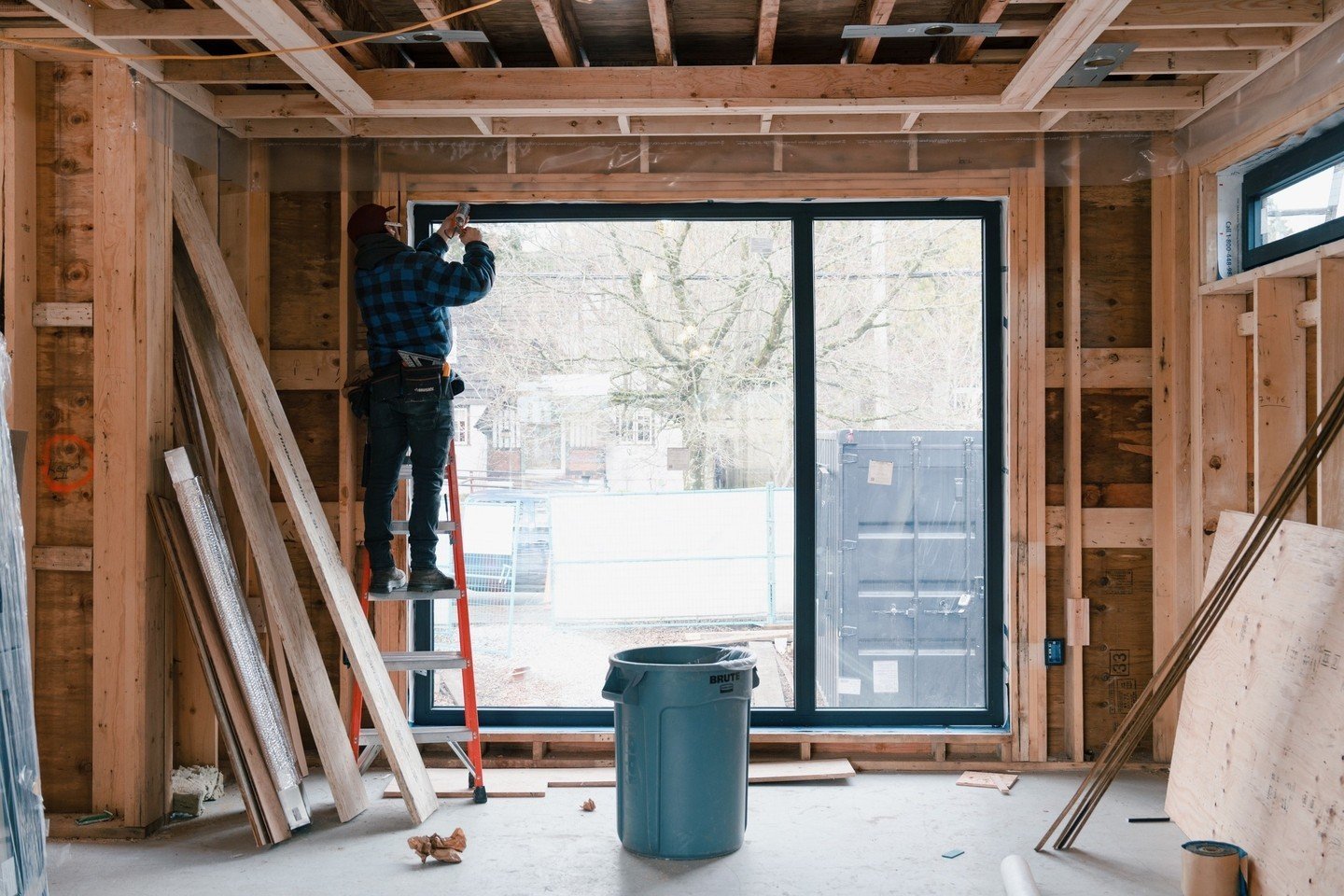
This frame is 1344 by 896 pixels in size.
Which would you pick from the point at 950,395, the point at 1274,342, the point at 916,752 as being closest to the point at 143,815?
the point at 916,752

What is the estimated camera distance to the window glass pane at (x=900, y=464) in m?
4.45

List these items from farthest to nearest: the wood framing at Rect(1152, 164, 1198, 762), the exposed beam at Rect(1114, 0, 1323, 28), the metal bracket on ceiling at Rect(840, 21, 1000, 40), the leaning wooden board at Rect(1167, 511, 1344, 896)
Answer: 1. the wood framing at Rect(1152, 164, 1198, 762)
2. the metal bracket on ceiling at Rect(840, 21, 1000, 40)
3. the exposed beam at Rect(1114, 0, 1323, 28)
4. the leaning wooden board at Rect(1167, 511, 1344, 896)

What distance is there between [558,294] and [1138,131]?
8.03 ft

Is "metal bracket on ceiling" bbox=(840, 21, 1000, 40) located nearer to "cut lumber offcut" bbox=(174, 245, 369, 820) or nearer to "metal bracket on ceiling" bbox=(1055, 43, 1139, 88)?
"metal bracket on ceiling" bbox=(1055, 43, 1139, 88)

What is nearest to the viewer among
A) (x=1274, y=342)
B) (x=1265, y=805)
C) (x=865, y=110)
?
(x=1265, y=805)

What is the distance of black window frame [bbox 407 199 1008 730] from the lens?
4.45m

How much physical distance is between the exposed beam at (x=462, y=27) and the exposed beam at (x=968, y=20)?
1.63m

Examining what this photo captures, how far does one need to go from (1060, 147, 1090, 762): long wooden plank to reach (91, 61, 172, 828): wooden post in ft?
11.5

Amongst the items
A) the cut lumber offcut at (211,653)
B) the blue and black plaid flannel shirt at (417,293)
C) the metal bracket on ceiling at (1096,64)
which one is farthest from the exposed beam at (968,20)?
the cut lumber offcut at (211,653)

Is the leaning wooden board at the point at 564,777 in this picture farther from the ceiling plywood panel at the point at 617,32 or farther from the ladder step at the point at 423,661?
the ceiling plywood panel at the point at 617,32

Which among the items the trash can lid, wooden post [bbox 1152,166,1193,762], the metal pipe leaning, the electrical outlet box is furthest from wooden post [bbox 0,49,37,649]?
wooden post [bbox 1152,166,1193,762]

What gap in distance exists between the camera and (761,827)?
3727 millimetres

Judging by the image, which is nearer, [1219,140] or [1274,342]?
[1274,342]

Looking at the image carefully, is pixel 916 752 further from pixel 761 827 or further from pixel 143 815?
pixel 143 815
